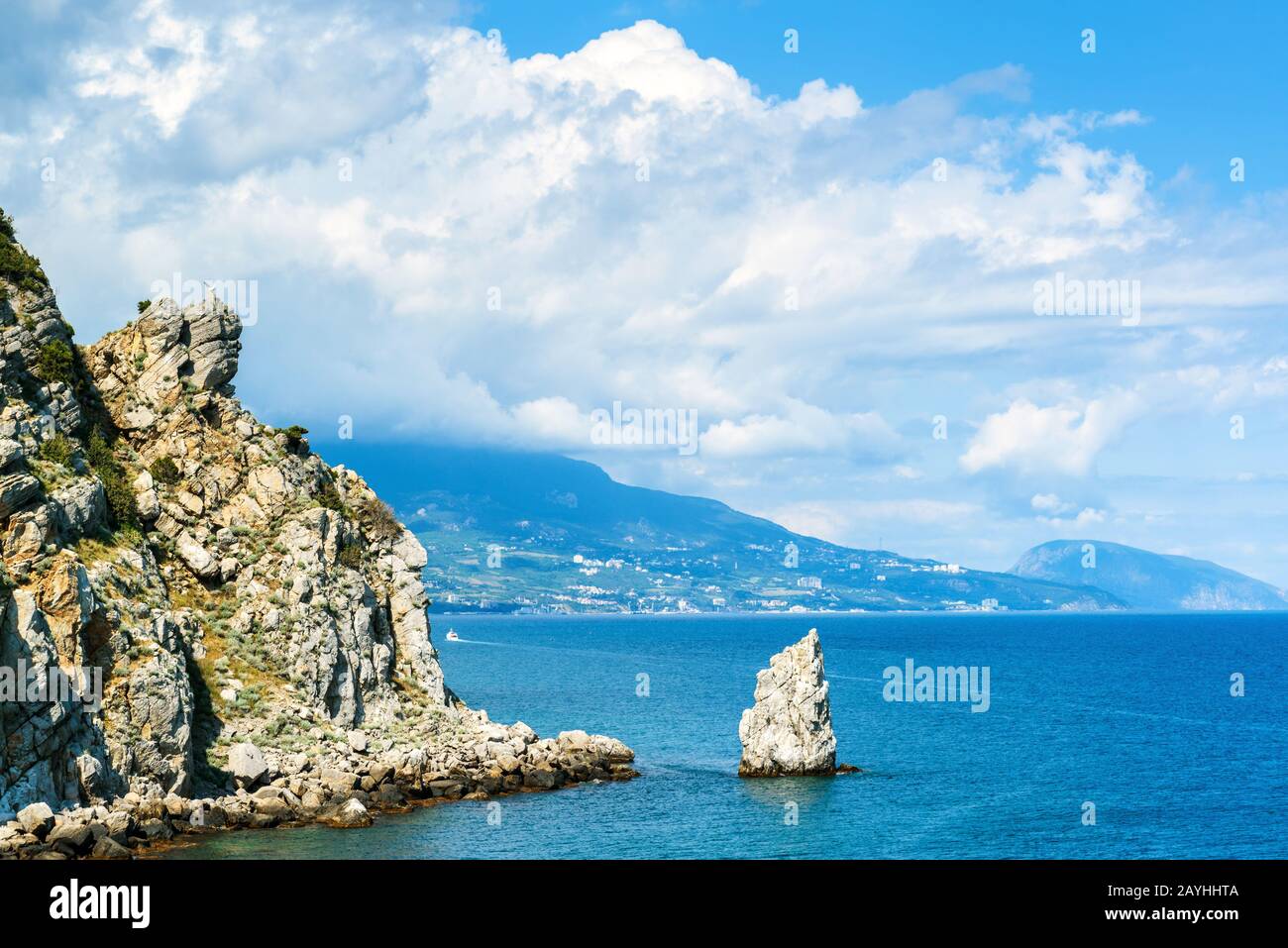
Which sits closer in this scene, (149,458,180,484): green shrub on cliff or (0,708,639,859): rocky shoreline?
(0,708,639,859): rocky shoreline

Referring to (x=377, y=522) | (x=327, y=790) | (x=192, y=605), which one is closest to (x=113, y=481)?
(x=192, y=605)

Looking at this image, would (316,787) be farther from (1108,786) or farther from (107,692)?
(1108,786)

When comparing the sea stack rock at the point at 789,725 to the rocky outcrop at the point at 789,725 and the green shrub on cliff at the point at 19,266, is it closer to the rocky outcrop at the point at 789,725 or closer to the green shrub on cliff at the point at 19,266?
the rocky outcrop at the point at 789,725

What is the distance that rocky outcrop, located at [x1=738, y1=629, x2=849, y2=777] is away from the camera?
77.6m

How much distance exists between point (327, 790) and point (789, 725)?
102 ft

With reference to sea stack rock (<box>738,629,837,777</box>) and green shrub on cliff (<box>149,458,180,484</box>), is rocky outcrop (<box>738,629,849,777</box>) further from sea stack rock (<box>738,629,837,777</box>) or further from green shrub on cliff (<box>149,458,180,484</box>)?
green shrub on cliff (<box>149,458,180,484</box>)

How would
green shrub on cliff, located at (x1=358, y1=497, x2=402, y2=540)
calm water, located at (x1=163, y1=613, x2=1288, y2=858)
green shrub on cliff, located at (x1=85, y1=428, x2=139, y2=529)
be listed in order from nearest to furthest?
calm water, located at (x1=163, y1=613, x2=1288, y2=858)
green shrub on cliff, located at (x1=85, y1=428, x2=139, y2=529)
green shrub on cliff, located at (x1=358, y1=497, x2=402, y2=540)

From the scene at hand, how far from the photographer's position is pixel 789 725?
79.1 meters

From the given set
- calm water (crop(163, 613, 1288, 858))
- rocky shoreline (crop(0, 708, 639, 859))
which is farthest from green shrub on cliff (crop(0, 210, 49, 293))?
calm water (crop(163, 613, 1288, 858))

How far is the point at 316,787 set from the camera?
195ft

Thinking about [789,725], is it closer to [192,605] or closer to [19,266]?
[192,605]

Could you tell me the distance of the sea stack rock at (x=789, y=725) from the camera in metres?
77.6

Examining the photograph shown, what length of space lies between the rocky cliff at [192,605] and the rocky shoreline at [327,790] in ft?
0.55
